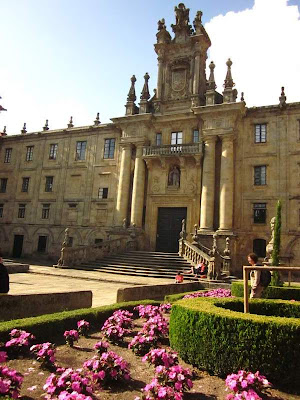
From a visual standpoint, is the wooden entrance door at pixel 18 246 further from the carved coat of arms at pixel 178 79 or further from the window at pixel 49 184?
the carved coat of arms at pixel 178 79

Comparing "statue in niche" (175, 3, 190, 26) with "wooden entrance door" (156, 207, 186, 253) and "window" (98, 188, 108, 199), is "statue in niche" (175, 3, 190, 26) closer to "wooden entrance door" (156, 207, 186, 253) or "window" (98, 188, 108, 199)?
"window" (98, 188, 108, 199)

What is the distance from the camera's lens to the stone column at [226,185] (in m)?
26.7

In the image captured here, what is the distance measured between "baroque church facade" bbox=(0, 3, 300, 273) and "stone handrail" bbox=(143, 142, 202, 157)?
10 cm

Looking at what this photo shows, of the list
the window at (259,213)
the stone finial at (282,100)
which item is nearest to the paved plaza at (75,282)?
the window at (259,213)

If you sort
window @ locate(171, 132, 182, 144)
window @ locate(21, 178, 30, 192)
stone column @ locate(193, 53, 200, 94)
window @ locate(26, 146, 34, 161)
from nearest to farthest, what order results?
stone column @ locate(193, 53, 200, 94) < window @ locate(171, 132, 182, 144) < window @ locate(21, 178, 30, 192) < window @ locate(26, 146, 34, 161)

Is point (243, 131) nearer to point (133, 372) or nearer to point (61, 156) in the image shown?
point (61, 156)

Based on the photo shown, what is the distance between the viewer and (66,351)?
685 centimetres

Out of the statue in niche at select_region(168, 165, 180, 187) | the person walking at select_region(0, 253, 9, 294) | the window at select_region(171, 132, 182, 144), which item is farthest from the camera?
the window at select_region(171, 132, 182, 144)

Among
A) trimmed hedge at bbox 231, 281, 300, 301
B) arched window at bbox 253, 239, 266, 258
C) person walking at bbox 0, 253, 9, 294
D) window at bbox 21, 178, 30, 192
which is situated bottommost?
trimmed hedge at bbox 231, 281, 300, 301

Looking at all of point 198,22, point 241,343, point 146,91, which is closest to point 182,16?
point 198,22

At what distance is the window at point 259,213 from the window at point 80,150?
1923cm

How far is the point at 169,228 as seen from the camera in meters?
30.2

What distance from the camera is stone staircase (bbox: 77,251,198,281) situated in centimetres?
2269

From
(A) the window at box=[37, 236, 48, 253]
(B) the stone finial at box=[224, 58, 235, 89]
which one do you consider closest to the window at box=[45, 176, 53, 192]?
(A) the window at box=[37, 236, 48, 253]
